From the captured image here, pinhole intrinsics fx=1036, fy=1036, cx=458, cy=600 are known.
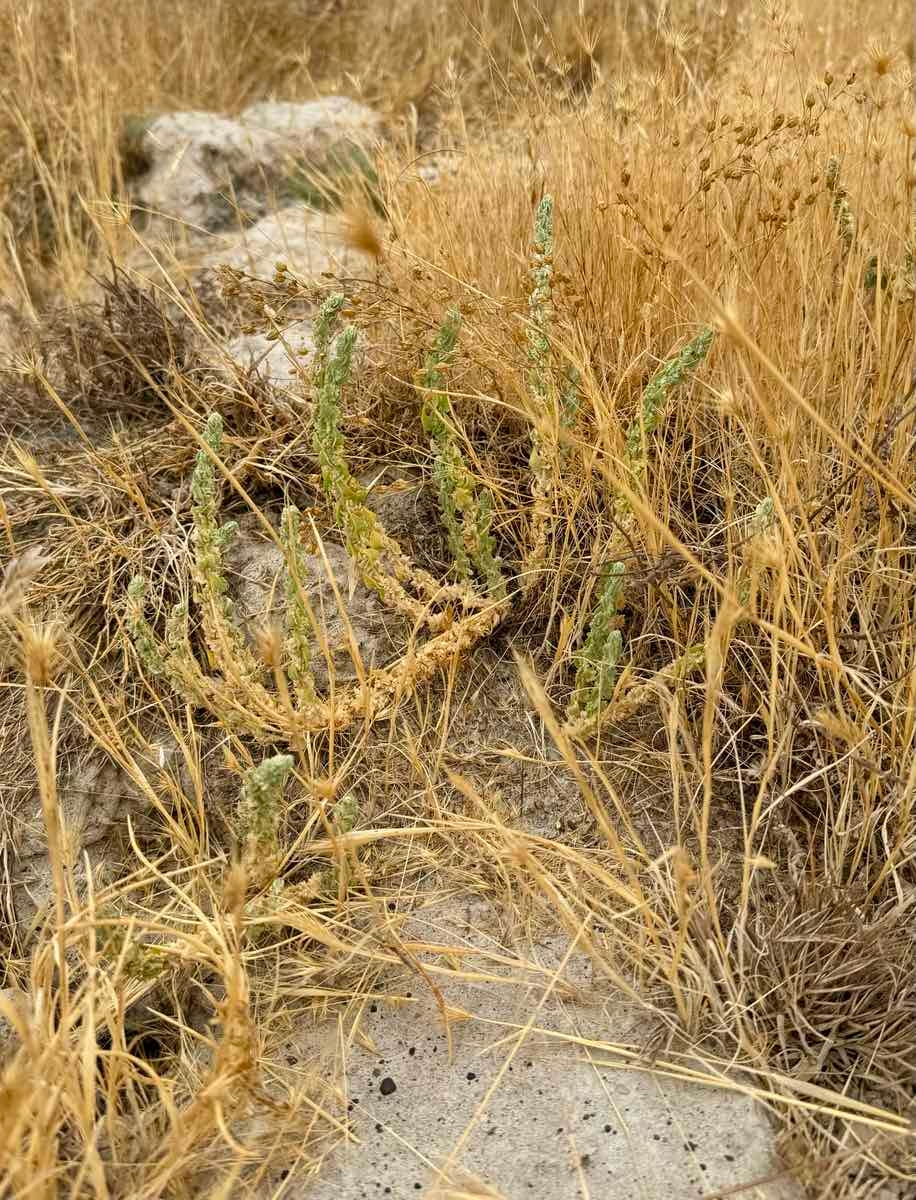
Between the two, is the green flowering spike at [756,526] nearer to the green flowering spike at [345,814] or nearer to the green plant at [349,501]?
the green plant at [349,501]

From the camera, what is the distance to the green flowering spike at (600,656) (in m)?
1.56

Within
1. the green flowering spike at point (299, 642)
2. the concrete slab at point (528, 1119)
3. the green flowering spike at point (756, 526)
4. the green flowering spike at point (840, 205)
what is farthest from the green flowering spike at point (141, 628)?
the green flowering spike at point (840, 205)

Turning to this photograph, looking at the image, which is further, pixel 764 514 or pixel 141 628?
pixel 141 628

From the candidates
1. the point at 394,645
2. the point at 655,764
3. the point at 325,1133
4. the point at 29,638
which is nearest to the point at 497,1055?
the point at 325,1133

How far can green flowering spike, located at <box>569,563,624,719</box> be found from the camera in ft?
5.13

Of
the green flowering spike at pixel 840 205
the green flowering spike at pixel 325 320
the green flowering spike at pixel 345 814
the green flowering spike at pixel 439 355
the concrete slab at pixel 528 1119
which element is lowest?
the concrete slab at pixel 528 1119

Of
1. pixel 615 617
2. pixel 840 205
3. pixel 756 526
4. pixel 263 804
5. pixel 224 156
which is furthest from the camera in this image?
pixel 224 156

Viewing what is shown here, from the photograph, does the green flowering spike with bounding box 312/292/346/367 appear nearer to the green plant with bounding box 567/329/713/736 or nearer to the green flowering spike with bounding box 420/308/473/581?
the green flowering spike with bounding box 420/308/473/581

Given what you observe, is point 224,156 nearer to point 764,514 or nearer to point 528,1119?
point 764,514

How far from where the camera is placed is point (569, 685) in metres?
1.80

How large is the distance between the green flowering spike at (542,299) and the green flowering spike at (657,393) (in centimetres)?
17

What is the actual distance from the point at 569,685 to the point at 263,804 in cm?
65

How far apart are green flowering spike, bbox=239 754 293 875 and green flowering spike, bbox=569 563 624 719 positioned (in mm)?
508

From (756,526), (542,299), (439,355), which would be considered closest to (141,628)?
(439,355)
